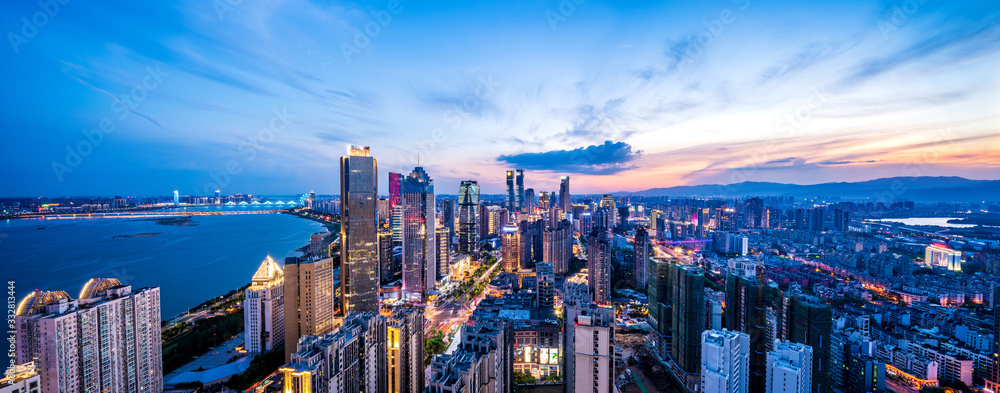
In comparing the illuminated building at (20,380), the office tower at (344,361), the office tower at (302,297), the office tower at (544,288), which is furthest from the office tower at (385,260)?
the illuminated building at (20,380)

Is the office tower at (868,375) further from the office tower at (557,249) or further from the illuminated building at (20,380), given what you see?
the illuminated building at (20,380)

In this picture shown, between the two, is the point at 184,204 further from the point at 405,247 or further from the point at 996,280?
the point at 996,280

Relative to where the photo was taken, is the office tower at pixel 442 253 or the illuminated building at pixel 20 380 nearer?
the illuminated building at pixel 20 380

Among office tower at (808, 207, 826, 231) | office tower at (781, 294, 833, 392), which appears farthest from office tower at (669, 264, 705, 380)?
office tower at (808, 207, 826, 231)

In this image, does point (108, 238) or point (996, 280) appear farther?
point (108, 238)

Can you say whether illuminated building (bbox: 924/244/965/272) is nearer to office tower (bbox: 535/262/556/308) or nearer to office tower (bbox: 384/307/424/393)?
office tower (bbox: 535/262/556/308)

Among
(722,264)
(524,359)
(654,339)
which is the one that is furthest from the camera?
(722,264)

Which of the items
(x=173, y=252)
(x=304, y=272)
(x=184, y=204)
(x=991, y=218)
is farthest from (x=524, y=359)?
(x=184, y=204)
